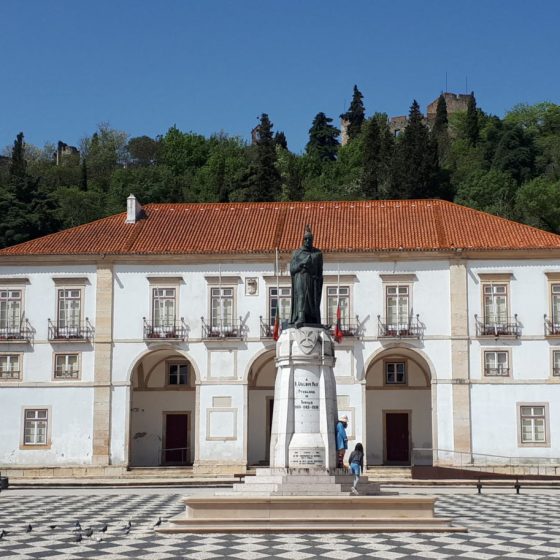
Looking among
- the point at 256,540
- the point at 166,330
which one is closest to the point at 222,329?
the point at 166,330

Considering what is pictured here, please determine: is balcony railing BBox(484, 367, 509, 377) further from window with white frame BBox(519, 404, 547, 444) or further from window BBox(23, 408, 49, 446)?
window BBox(23, 408, 49, 446)

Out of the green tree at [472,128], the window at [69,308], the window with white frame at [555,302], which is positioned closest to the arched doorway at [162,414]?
the window at [69,308]

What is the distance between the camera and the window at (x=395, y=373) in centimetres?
3588

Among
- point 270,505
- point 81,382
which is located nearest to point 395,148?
point 81,382

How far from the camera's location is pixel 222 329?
3362cm

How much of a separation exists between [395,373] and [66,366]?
12.1 metres

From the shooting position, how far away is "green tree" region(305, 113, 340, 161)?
97688 mm

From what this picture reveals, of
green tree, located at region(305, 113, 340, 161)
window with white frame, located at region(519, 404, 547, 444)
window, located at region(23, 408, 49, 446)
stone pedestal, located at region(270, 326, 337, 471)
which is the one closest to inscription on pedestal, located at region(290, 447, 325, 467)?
stone pedestal, located at region(270, 326, 337, 471)

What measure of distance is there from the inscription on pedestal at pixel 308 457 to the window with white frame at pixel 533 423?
16.7 meters

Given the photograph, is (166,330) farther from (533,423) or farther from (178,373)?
(533,423)

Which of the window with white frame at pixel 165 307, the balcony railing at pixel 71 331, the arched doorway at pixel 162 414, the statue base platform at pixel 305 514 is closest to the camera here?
the statue base platform at pixel 305 514

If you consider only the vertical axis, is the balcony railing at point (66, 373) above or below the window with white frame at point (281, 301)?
below

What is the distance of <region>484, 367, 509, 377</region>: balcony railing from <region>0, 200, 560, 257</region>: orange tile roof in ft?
13.5

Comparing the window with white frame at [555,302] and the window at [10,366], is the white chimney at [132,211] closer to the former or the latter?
the window at [10,366]
